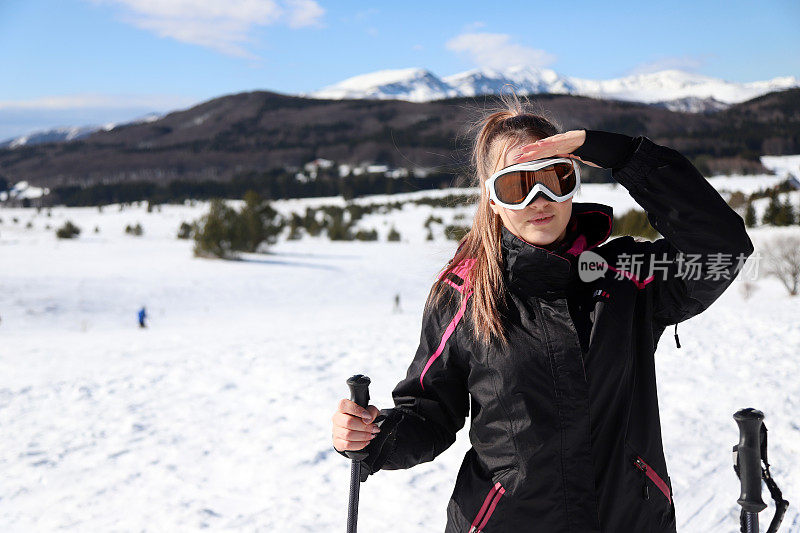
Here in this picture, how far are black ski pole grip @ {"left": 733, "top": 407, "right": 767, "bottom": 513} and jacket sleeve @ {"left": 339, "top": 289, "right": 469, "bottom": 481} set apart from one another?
81 centimetres

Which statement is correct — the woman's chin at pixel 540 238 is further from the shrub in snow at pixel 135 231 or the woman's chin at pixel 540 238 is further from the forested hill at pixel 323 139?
the forested hill at pixel 323 139

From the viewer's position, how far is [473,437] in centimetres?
165

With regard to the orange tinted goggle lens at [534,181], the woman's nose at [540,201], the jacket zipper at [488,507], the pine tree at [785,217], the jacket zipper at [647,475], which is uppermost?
the pine tree at [785,217]

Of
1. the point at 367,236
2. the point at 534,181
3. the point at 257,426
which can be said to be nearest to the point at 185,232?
the point at 367,236

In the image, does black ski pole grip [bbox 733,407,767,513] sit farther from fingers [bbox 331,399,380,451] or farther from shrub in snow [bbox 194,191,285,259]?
shrub in snow [bbox 194,191,285,259]

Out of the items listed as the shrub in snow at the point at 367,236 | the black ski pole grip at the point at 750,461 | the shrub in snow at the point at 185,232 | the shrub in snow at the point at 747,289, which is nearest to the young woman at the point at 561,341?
the black ski pole grip at the point at 750,461

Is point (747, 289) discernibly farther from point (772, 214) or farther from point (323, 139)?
point (323, 139)

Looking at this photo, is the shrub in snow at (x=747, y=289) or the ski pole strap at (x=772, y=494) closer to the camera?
the ski pole strap at (x=772, y=494)

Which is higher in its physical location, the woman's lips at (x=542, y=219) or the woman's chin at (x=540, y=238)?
the woman's lips at (x=542, y=219)

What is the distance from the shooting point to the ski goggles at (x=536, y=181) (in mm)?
1539

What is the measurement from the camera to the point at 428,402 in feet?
5.55

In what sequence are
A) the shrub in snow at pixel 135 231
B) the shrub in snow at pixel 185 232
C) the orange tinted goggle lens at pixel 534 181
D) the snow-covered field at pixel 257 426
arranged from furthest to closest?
the shrub in snow at pixel 135 231 → the shrub in snow at pixel 185 232 → the snow-covered field at pixel 257 426 → the orange tinted goggle lens at pixel 534 181

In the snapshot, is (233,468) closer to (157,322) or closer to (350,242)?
(157,322)

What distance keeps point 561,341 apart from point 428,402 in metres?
0.46
